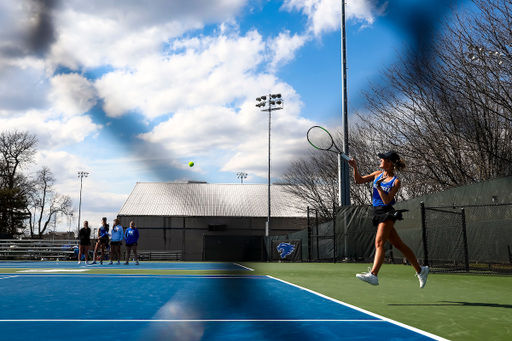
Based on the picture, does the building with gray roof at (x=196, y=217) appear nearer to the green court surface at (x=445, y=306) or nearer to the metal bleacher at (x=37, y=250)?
the metal bleacher at (x=37, y=250)

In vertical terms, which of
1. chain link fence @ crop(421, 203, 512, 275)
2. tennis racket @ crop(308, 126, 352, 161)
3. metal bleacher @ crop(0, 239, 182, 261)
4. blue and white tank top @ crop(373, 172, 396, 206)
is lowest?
metal bleacher @ crop(0, 239, 182, 261)

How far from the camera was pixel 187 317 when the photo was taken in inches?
171

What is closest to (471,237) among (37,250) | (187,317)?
(187,317)

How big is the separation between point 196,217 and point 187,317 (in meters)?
43.0

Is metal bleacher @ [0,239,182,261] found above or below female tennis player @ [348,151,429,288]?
below

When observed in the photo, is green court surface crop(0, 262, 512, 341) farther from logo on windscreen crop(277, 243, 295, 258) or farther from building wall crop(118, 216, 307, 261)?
building wall crop(118, 216, 307, 261)

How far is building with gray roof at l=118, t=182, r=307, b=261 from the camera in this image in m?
45.6

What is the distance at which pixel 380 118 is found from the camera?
1908 cm

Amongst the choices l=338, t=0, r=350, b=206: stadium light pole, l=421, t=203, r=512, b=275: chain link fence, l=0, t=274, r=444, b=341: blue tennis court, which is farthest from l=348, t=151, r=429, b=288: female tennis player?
l=338, t=0, r=350, b=206: stadium light pole

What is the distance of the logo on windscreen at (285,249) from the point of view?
2245 centimetres

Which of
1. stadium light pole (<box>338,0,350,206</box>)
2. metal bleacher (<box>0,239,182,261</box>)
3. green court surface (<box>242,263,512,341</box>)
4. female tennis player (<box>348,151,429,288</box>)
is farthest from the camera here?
metal bleacher (<box>0,239,182,261</box>)

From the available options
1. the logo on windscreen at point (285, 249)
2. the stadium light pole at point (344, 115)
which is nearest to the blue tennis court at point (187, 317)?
the stadium light pole at point (344, 115)

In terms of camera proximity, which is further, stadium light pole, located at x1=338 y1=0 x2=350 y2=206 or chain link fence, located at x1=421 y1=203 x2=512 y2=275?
stadium light pole, located at x1=338 y1=0 x2=350 y2=206

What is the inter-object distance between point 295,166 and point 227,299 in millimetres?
28791
